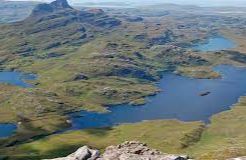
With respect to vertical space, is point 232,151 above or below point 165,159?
below

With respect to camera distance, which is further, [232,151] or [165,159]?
[232,151]

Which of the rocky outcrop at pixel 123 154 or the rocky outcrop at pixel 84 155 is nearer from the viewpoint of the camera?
the rocky outcrop at pixel 123 154

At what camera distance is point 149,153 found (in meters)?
101

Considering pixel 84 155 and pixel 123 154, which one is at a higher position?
pixel 84 155

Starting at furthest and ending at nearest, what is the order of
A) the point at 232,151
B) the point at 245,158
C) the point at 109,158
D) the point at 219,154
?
the point at 232,151 → the point at 219,154 → the point at 109,158 → the point at 245,158

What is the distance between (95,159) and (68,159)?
5.80 meters

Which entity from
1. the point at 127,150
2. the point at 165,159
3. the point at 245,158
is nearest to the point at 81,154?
the point at 127,150

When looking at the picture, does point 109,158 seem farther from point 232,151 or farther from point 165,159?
point 232,151

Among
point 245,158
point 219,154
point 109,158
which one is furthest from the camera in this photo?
point 219,154

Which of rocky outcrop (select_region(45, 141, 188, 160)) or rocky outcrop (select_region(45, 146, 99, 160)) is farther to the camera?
rocky outcrop (select_region(45, 146, 99, 160))

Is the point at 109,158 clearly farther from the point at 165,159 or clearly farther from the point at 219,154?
the point at 219,154

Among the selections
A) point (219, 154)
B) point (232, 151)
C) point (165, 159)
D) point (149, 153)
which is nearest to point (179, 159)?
point (165, 159)

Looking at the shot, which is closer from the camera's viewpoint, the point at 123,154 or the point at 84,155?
the point at 84,155

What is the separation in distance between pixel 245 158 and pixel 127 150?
26329 millimetres
